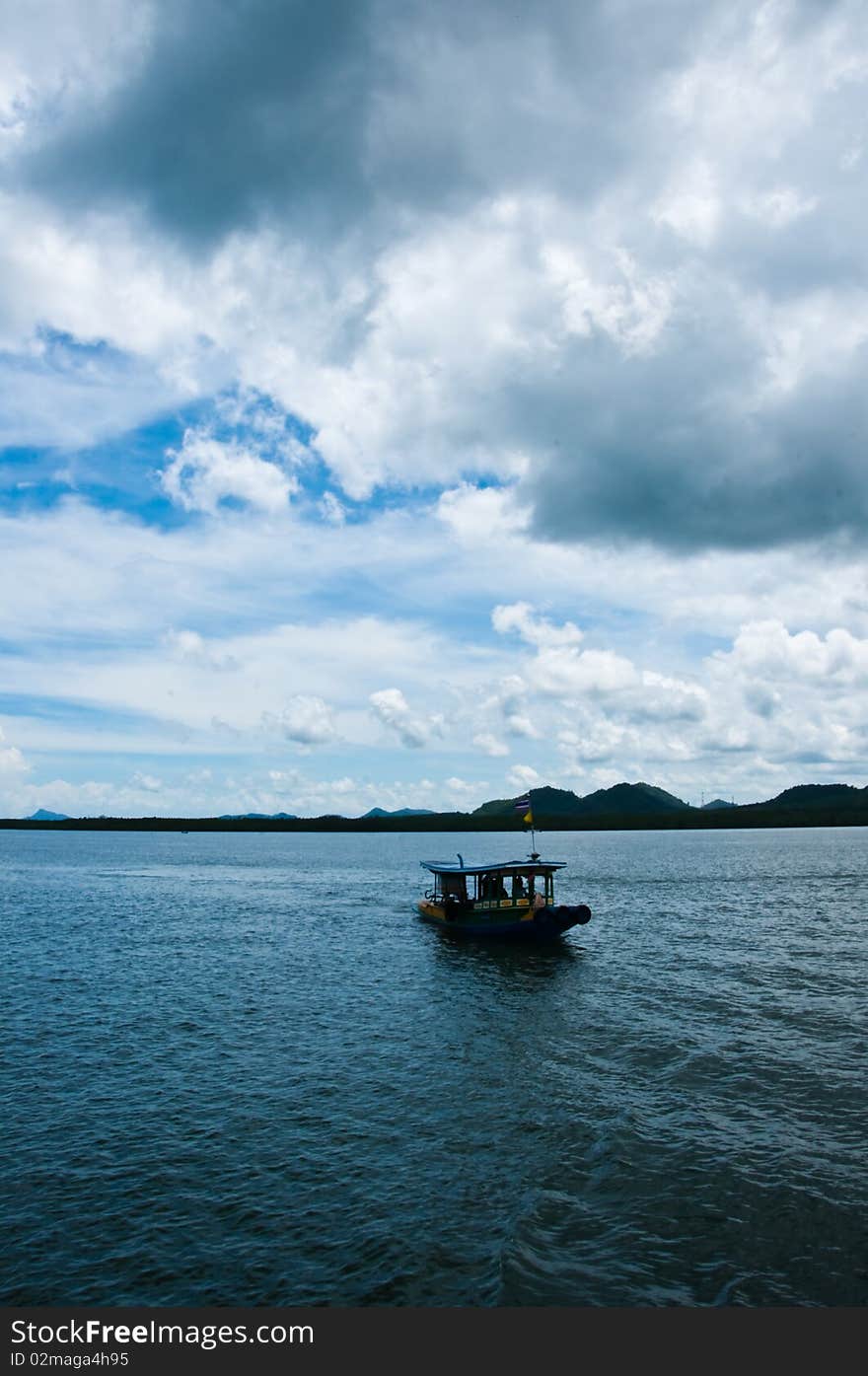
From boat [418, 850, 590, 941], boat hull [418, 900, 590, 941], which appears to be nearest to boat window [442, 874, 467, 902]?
boat [418, 850, 590, 941]

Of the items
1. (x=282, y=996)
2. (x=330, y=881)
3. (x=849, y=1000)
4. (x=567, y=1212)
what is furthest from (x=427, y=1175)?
(x=330, y=881)

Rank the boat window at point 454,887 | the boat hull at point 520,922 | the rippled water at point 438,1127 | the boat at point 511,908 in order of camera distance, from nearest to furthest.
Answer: the rippled water at point 438,1127 → the boat hull at point 520,922 → the boat at point 511,908 → the boat window at point 454,887

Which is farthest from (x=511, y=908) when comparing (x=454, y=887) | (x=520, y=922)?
(x=454, y=887)

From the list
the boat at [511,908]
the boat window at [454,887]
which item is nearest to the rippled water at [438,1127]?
Result: the boat at [511,908]

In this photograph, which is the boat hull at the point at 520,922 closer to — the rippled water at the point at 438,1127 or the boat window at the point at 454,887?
the boat window at the point at 454,887

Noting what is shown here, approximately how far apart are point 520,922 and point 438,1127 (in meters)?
31.3

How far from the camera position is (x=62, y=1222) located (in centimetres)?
1670

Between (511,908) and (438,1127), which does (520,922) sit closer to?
(511,908)

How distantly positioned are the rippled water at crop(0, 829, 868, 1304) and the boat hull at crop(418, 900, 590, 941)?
3161 mm

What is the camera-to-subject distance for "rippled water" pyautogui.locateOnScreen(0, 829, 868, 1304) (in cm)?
1477

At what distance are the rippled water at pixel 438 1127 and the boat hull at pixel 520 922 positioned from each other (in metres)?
3.16

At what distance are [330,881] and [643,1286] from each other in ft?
329

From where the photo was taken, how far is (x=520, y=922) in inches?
2051

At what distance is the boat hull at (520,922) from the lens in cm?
5103
